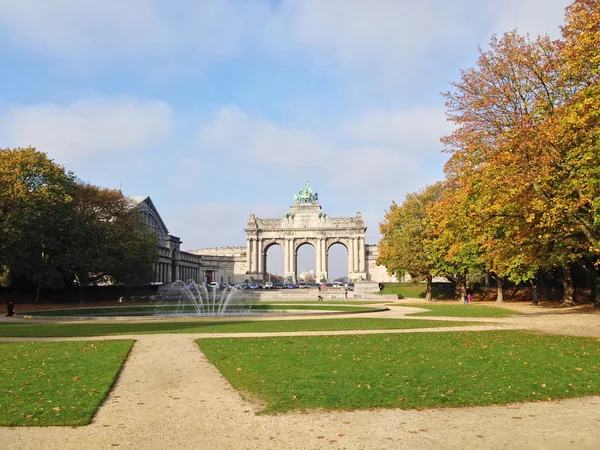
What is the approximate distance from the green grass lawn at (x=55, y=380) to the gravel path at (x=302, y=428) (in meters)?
0.40

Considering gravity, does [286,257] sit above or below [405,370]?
above

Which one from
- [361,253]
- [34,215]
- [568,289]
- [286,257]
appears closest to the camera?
[568,289]

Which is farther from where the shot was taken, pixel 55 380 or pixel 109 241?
pixel 109 241

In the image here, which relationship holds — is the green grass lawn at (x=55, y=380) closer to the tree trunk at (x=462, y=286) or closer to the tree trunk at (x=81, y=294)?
the tree trunk at (x=81, y=294)

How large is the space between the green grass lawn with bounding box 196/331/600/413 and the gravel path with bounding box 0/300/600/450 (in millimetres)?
563

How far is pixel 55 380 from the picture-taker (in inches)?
463

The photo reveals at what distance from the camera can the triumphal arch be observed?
458 feet

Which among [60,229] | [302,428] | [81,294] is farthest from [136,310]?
[302,428]

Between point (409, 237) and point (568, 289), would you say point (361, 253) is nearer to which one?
point (409, 237)

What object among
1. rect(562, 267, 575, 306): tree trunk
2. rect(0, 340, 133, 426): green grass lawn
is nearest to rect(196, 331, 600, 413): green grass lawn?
rect(0, 340, 133, 426): green grass lawn

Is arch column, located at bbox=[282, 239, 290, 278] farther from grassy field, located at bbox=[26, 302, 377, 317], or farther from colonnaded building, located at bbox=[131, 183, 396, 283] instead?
grassy field, located at bbox=[26, 302, 377, 317]

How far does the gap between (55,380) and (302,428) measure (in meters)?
6.71

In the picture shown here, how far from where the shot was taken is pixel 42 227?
49562 millimetres

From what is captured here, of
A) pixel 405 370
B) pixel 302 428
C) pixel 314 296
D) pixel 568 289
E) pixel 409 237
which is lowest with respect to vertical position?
pixel 302 428
